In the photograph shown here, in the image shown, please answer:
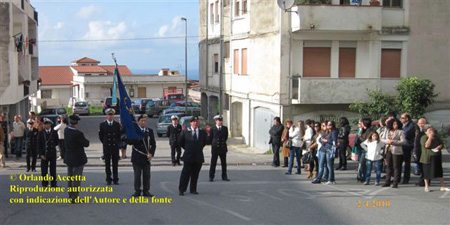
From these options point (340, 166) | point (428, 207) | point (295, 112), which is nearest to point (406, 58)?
point (295, 112)

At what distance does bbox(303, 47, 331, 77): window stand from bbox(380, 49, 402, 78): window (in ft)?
7.75

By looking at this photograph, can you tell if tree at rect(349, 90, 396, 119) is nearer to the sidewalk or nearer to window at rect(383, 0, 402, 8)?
window at rect(383, 0, 402, 8)

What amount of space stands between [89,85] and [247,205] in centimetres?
5792

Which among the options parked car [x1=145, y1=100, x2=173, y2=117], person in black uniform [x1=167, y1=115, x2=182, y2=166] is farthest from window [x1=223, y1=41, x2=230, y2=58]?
parked car [x1=145, y1=100, x2=173, y2=117]

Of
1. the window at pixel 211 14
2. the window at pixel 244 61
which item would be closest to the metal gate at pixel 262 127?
the window at pixel 244 61

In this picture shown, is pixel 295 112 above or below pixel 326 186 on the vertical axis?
above

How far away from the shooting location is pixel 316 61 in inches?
948

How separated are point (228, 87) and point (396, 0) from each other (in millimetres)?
11955

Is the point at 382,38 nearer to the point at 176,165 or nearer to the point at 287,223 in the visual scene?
the point at 176,165

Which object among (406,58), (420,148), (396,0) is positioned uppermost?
(396,0)

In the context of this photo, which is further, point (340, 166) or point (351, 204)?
point (340, 166)

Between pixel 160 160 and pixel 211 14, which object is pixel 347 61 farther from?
pixel 211 14

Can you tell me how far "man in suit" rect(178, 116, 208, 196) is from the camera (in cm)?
1263

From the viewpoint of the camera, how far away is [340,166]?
17.8m
